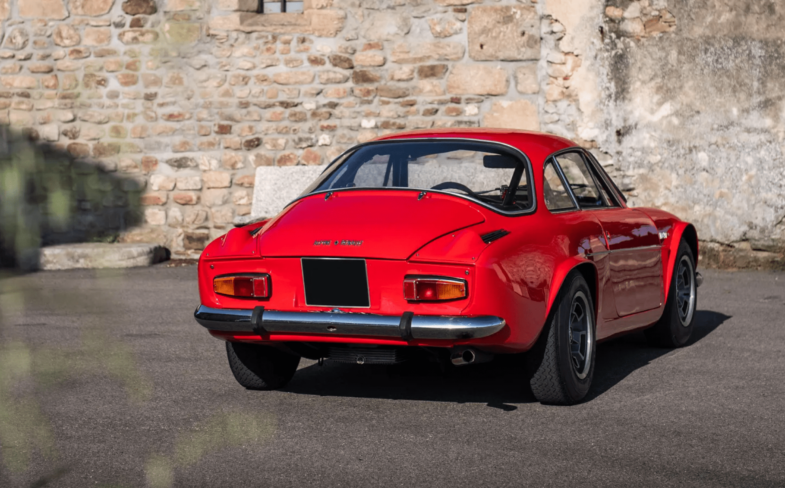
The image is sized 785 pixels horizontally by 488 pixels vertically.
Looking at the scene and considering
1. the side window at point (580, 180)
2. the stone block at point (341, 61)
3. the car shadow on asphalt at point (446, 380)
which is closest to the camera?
the car shadow on asphalt at point (446, 380)

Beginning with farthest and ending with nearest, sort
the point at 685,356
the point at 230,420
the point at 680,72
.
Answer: the point at 680,72
the point at 685,356
the point at 230,420

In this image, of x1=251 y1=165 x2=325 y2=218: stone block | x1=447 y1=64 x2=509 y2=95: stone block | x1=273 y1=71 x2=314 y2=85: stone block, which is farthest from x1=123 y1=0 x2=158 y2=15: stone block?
x1=447 y1=64 x2=509 y2=95: stone block

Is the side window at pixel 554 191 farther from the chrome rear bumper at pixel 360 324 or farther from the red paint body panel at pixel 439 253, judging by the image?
the chrome rear bumper at pixel 360 324

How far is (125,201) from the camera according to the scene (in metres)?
12.6

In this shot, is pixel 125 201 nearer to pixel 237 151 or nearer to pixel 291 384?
pixel 237 151

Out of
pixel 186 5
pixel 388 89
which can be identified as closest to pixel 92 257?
pixel 186 5

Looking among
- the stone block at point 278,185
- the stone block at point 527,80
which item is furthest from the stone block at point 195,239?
the stone block at point 527,80

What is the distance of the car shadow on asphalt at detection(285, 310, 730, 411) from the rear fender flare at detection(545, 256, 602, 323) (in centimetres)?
36

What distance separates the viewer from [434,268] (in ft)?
14.9

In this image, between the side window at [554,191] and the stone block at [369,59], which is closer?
the side window at [554,191]

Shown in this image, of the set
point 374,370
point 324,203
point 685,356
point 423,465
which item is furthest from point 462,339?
point 685,356

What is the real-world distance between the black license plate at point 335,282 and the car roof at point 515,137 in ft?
4.21

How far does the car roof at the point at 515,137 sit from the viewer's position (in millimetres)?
5547

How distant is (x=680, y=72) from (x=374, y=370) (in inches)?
263
